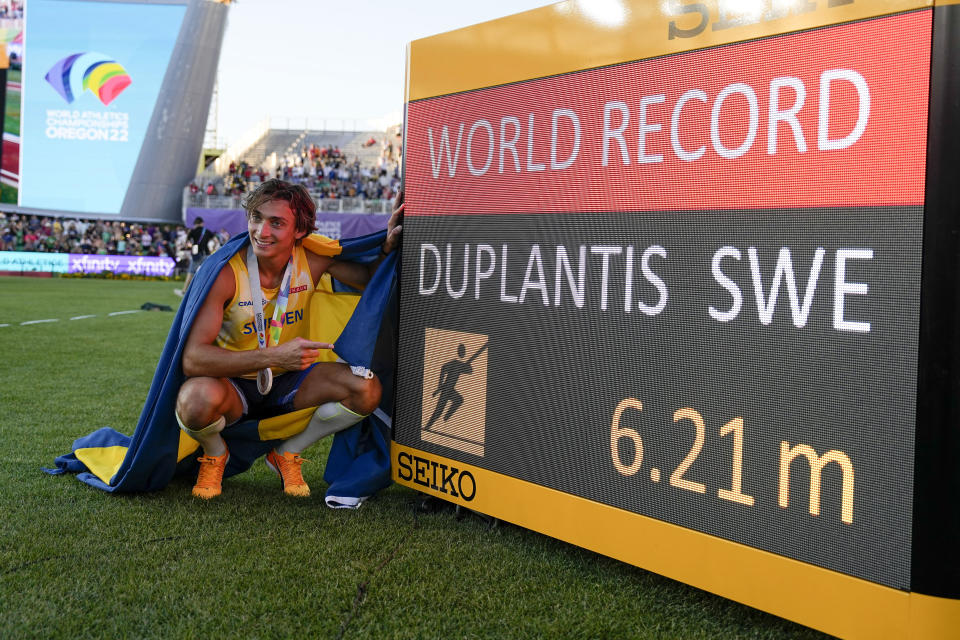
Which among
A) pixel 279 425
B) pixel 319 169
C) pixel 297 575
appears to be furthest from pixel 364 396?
pixel 319 169

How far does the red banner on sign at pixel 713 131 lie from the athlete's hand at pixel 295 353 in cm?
79

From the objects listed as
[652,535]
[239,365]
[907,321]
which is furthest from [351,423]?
[907,321]

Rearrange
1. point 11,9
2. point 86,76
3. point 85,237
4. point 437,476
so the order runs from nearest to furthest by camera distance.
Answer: point 437,476, point 85,237, point 86,76, point 11,9

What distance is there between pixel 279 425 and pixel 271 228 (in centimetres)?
87

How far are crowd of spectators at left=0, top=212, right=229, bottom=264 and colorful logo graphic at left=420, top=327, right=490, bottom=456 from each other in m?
27.3

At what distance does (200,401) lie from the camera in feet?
11.0

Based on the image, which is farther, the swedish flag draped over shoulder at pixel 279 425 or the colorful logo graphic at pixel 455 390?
the swedish flag draped over shoulder at pixel 279 425

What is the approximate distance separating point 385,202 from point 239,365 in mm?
25484

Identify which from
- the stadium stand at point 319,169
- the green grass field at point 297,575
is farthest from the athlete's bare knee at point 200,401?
the stadium stand at point 319,169

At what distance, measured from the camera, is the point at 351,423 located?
361 cm

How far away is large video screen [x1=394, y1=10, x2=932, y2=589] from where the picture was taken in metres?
2.03

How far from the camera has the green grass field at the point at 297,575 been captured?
2.34 meters

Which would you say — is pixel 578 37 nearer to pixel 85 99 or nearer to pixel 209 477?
pixel 209 477

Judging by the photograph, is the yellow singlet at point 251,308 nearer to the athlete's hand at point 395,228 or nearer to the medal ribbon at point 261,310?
the medal ribbon at point 261,310
